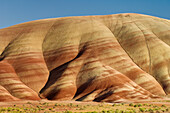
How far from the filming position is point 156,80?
68.7 meters

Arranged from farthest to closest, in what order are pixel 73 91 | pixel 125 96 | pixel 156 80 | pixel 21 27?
1. pixel 21 27
2. pixel 156 80
3. pixel 73 91
4. pixel 125 96

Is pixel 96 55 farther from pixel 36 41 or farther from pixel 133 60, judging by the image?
pixel 36 41

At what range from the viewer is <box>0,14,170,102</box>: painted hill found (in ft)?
204

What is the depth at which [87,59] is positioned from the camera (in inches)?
2781

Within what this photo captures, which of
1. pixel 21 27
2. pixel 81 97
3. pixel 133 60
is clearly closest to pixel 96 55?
pixel 133 60

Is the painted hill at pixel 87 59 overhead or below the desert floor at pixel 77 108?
below

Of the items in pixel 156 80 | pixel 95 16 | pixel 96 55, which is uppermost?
pixel 95 16

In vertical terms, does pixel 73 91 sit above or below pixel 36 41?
below

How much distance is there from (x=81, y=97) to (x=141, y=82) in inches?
705

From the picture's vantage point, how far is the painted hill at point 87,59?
62.1 metres

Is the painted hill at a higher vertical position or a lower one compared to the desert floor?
lower

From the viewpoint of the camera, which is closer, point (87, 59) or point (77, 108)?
point (77, 108)

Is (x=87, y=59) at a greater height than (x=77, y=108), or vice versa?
(x=77, y=108)

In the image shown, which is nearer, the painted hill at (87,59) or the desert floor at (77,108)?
the desert floor at (77,108)
